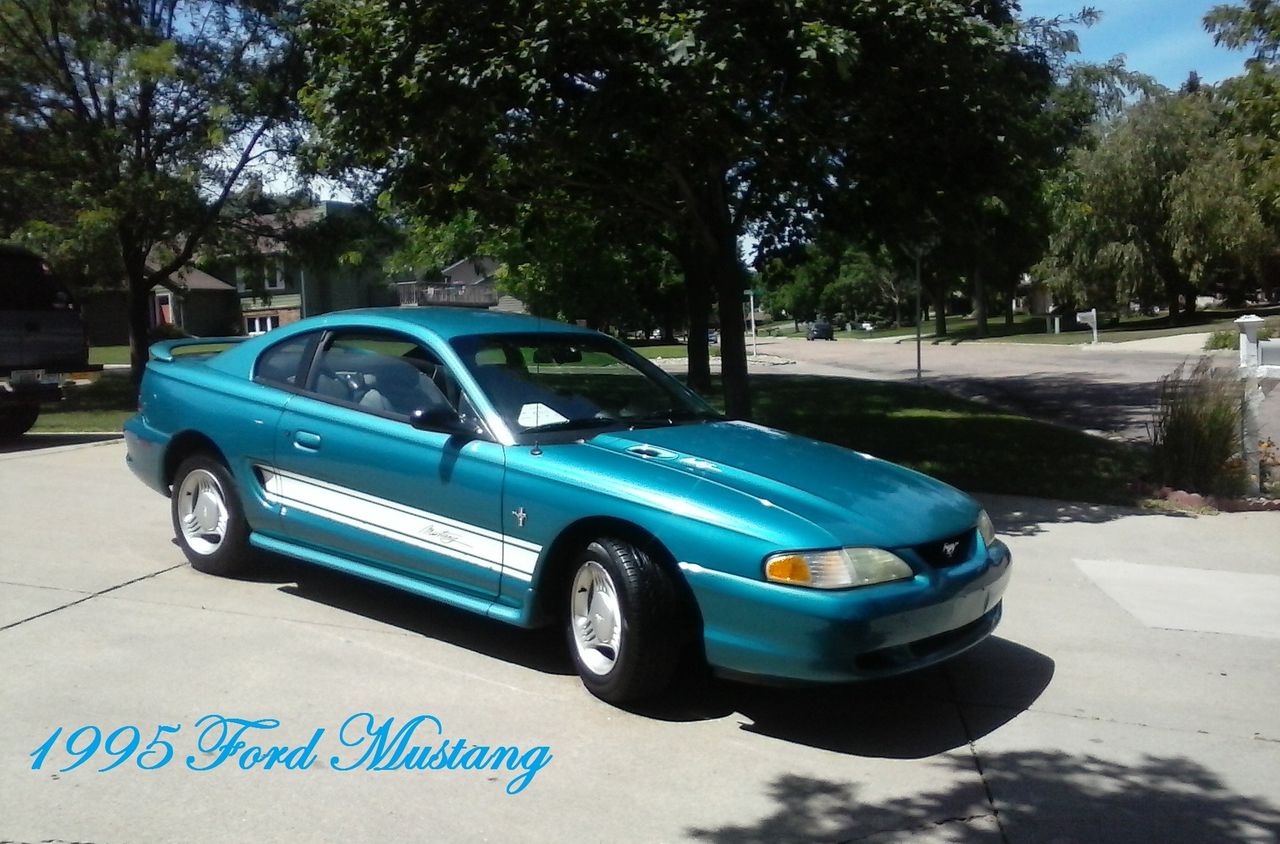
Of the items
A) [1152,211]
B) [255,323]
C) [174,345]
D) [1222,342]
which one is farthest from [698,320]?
[255,323]

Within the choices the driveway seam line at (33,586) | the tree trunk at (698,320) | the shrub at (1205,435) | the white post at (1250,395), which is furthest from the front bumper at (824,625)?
the tree trunk at (698,320)

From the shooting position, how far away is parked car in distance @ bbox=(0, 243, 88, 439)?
12.6 m

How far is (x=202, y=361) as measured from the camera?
23.3ft

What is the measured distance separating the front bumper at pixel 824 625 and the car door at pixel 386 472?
1.12 m

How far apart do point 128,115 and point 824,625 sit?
18.7 metres

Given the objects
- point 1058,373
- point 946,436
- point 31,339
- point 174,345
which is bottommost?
point 946,436

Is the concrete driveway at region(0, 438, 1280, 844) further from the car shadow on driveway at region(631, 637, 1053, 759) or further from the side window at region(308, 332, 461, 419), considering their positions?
the side window at region(308, 332, 461, 419)

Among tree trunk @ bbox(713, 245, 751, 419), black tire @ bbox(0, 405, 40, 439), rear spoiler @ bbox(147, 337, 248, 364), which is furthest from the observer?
black tire @ bbox(0, 405, 40, 439)

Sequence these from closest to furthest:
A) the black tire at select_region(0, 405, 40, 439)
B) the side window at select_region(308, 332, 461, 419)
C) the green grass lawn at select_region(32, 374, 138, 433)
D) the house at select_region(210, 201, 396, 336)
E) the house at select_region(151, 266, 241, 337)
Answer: the side window at select_region(308, 332, 461, 419) < the black tire at select_region(0, 405, 40, 439) < the green grass lawn at select_region(32, 374, 138, 433) < the house at select_region(210, 201, 396, 336) < the house at select_region(151, 266, 241, 337)

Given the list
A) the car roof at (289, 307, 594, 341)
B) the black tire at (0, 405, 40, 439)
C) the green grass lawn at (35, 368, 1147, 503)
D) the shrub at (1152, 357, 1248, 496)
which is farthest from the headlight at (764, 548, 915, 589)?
the black tire at (0, 405, 40, 439)

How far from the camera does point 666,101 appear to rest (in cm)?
907

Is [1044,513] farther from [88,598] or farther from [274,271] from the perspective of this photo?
[274,271]

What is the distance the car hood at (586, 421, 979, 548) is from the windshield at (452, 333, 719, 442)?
0.26 meters

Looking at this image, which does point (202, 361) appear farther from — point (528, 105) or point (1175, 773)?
point (1175, 773)
